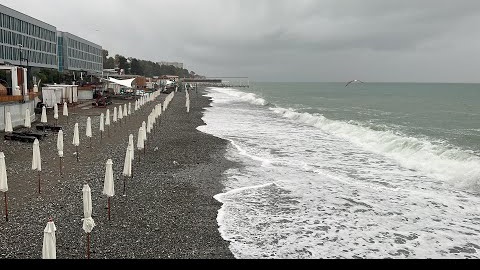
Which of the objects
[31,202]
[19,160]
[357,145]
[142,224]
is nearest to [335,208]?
[142,224]

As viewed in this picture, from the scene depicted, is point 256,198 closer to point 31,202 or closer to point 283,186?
point 283,186

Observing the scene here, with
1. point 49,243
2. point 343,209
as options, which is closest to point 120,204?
point 49,243

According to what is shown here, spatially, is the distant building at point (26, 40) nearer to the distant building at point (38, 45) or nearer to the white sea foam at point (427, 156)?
the distant building at point (38, 45)

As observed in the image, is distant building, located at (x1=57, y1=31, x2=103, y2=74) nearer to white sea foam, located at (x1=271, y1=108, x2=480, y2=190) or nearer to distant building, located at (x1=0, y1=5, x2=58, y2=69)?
distant building, located at (x1=0, y1=5, x2=58, y2=69)

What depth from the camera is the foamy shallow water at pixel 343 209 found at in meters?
8.91

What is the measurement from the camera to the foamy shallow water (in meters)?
A: 8.91

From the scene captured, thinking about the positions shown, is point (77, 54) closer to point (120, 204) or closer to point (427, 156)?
point (427, 156)

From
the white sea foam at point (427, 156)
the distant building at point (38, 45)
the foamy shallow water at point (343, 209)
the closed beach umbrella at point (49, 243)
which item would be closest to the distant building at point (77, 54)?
the distant building at point (38, 45)

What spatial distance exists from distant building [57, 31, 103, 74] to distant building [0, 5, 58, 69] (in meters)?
5.71

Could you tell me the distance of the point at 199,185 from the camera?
44.3 feet

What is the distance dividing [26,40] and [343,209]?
62354 mm

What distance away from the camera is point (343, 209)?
11.5 meters

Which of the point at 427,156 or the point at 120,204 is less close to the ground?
the point at 427,156

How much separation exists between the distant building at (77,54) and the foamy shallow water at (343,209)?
69.6 meters
